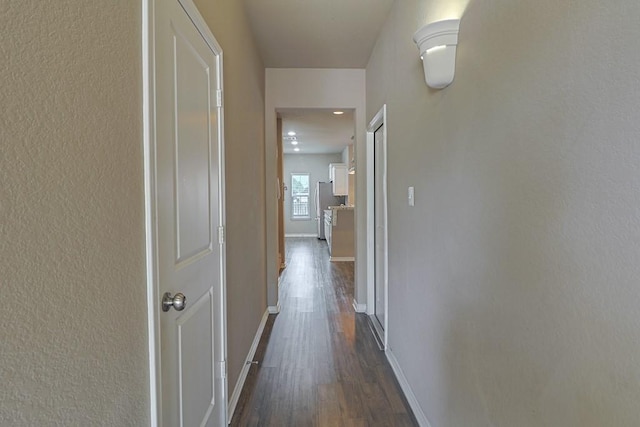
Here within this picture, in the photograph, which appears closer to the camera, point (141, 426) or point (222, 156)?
point (141, 426)

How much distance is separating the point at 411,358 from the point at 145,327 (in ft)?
5.51

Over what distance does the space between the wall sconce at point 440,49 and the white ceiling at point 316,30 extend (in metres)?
1.25

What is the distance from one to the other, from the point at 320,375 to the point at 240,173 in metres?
1.53

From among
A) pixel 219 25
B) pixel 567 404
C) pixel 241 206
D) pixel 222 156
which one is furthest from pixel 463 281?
pixel 219 25

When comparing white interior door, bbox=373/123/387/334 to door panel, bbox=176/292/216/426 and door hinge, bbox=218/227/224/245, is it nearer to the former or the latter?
door hinge, bbox=218/227/224/245

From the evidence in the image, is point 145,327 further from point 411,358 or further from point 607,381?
point 411,358

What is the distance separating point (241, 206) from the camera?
2.46 metres

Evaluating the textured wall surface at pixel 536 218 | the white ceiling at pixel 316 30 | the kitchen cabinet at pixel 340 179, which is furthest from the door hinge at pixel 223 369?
the kitchen cabinet at pixel 340 179

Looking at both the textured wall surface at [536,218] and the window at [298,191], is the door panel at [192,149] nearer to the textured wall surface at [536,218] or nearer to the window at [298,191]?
the textured wall surface at [536,218]

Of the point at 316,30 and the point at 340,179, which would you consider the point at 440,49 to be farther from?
the point at 340,179

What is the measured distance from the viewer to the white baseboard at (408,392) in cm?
193

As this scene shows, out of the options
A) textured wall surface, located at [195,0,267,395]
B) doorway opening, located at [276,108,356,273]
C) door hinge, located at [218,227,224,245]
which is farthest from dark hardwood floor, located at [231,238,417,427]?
doorway opening, located at [276,108,356,273]

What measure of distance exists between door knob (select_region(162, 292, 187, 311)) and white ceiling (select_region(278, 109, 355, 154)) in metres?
3.08

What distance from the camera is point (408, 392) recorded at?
220 cm
